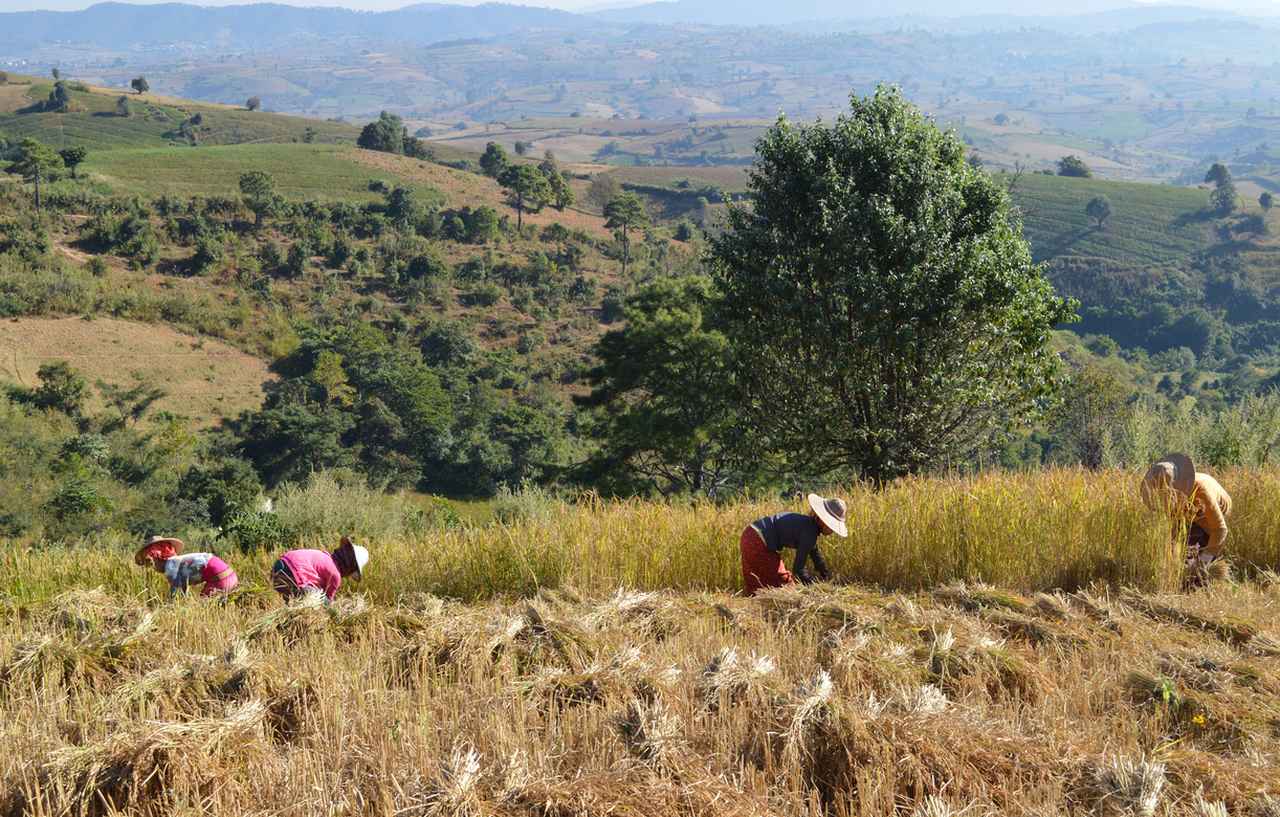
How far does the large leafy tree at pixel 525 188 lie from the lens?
3275 inches

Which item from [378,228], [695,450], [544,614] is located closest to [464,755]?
[544,614]

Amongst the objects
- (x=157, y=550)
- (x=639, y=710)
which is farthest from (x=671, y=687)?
(x=157, y=550)

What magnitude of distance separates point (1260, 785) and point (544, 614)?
3164mm

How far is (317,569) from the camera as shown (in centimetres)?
598

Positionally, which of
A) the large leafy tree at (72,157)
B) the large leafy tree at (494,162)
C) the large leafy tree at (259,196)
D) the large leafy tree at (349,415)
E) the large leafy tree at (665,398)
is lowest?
the large leafy tree at (349,415)

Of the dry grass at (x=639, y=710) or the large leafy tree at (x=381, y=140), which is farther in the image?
the large leafy tree at (x=381, y=140)

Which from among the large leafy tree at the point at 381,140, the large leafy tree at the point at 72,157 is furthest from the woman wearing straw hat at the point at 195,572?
the large leafy tree at the point at 381,140

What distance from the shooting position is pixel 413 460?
43.4 metres

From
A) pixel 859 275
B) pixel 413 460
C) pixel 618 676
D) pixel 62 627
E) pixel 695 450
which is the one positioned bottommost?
pixel 413 460

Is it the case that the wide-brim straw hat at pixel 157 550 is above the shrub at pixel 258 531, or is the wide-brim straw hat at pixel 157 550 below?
above

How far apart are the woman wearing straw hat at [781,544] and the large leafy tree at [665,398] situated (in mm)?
16443

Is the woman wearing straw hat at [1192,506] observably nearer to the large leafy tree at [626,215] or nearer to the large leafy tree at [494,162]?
the large leafy tree at [626,215]

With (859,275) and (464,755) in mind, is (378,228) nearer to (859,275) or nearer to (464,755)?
(859,275)

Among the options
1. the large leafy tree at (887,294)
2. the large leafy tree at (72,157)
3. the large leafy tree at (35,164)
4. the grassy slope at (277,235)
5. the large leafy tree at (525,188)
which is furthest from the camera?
the large leafy tree at (525,188)
